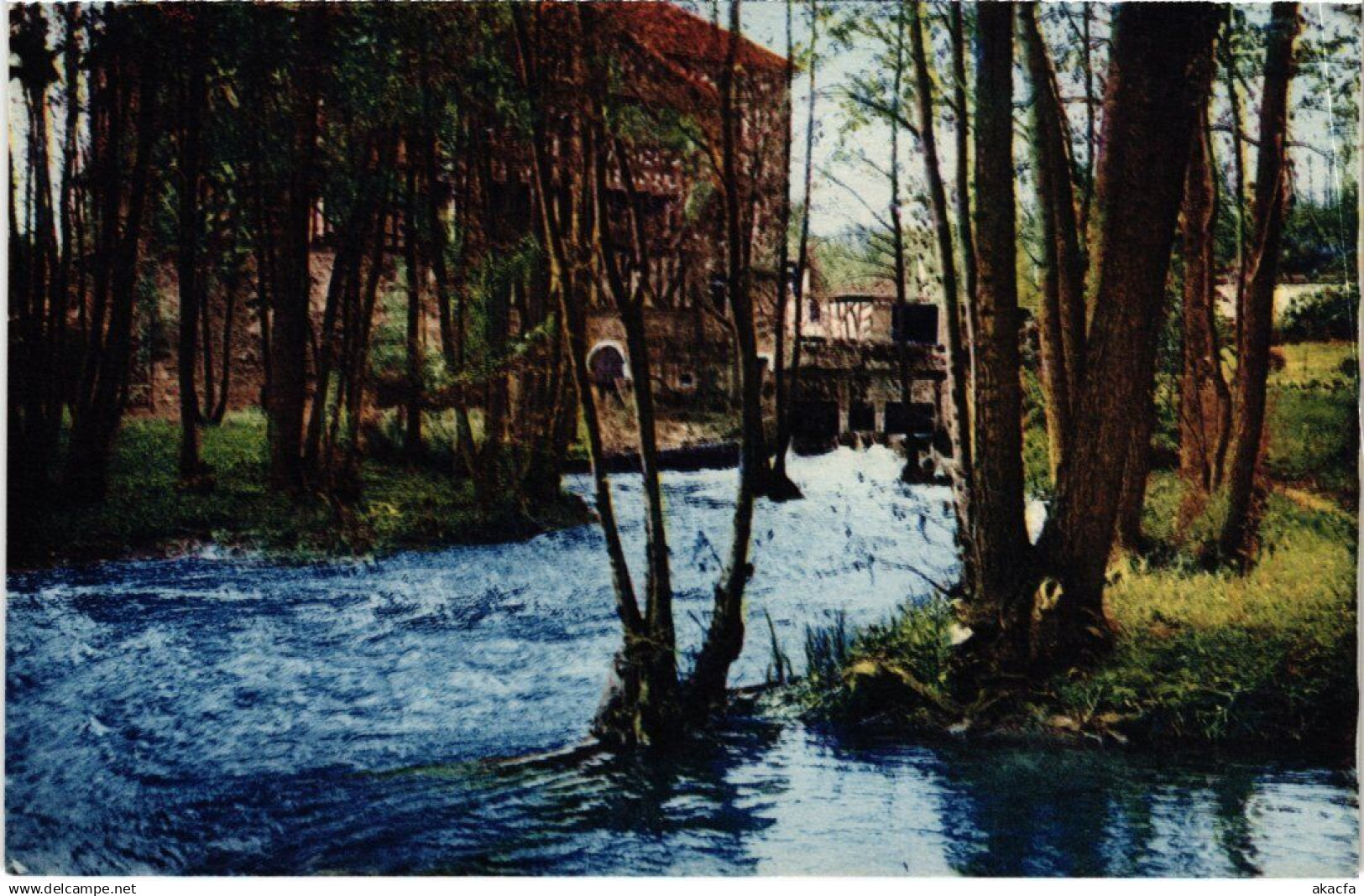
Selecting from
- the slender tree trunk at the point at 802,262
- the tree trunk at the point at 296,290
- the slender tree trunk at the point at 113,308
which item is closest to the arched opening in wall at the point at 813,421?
the slender tree trunk at the point at 802,262

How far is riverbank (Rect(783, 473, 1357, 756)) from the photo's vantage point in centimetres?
279

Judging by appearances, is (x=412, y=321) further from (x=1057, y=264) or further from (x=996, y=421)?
(x=1057, y=264)

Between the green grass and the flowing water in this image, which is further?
the green grass

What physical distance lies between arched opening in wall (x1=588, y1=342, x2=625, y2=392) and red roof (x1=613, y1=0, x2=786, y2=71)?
2.85 ft

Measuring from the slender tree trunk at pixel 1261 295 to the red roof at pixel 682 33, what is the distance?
1.47 m

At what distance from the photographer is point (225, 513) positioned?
2.92 metres

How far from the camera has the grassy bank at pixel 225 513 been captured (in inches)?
113

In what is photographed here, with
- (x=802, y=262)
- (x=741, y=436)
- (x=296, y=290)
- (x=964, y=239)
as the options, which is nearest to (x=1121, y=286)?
(x=964, y=239)

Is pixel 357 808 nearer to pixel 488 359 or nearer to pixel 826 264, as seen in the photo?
pixel 488 359

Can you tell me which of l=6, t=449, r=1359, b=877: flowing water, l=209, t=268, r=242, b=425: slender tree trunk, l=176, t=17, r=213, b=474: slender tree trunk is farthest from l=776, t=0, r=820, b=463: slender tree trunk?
l=176, t=17, r=213, b=474: slender tree trunk

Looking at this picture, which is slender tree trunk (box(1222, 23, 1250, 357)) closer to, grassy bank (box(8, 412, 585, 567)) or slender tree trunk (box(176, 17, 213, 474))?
grassy bank (box(8, 412, 585, 567))

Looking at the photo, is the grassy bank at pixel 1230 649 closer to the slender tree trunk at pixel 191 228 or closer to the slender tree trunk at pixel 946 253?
the slender tree trunk at pixel 946 253

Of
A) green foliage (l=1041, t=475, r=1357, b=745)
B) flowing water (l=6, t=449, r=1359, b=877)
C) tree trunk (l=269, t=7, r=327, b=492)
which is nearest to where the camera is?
flowing water (l=6, t=449, r=1359, b=877)
